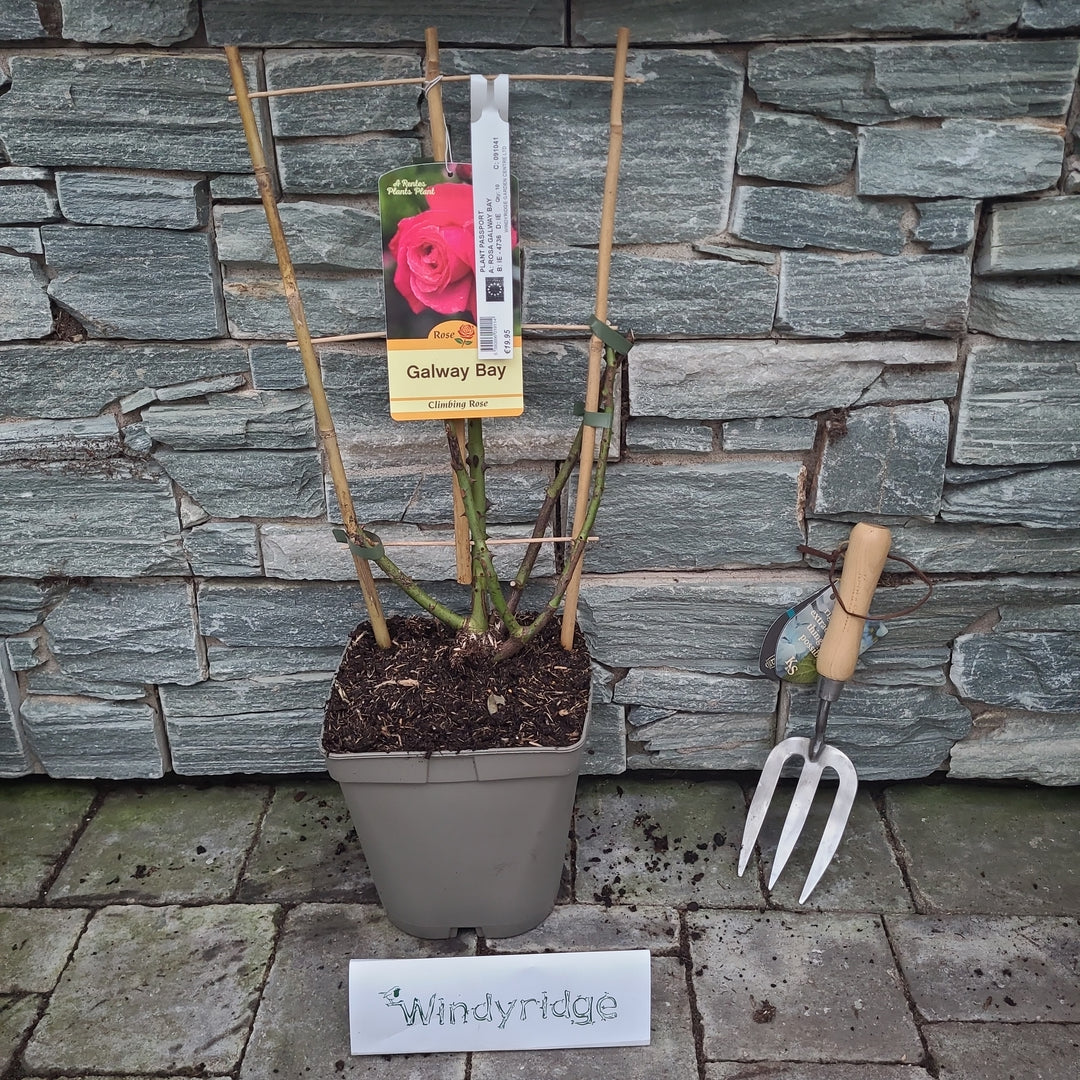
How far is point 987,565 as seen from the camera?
1890 mm

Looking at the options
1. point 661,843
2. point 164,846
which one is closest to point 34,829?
point 164,846

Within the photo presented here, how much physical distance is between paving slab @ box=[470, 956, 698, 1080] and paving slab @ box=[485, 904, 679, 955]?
17cm

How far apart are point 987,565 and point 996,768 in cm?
49

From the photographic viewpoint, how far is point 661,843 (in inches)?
77.1

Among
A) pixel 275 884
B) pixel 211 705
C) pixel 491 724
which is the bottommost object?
pixel 275 884

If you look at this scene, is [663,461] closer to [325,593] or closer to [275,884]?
[325,593]

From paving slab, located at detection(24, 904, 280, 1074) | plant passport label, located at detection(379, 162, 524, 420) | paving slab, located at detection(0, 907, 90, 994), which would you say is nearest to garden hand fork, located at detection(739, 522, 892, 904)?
plant passport label, located at detection(379, 162, 524, 420)

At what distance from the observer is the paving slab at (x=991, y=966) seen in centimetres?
161

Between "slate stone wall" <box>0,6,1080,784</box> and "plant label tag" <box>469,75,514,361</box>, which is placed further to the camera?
"slate stone wall" <box>0,6,1080,784</box>

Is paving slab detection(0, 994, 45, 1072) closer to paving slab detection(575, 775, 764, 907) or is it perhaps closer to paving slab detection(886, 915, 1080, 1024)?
paving slab detection(575, 775, 764, 907)

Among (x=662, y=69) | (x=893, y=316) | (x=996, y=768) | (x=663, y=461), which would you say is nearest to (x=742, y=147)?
(x=662, y=69)

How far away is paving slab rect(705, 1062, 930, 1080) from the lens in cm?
149

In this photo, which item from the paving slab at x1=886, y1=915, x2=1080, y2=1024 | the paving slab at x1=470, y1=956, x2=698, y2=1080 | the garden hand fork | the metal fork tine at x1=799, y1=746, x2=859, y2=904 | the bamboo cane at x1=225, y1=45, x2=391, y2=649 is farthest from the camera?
the metal fork tine at x1=799, y1=746, x2=859, y2=904

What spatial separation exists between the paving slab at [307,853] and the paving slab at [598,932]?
0.32 meters
